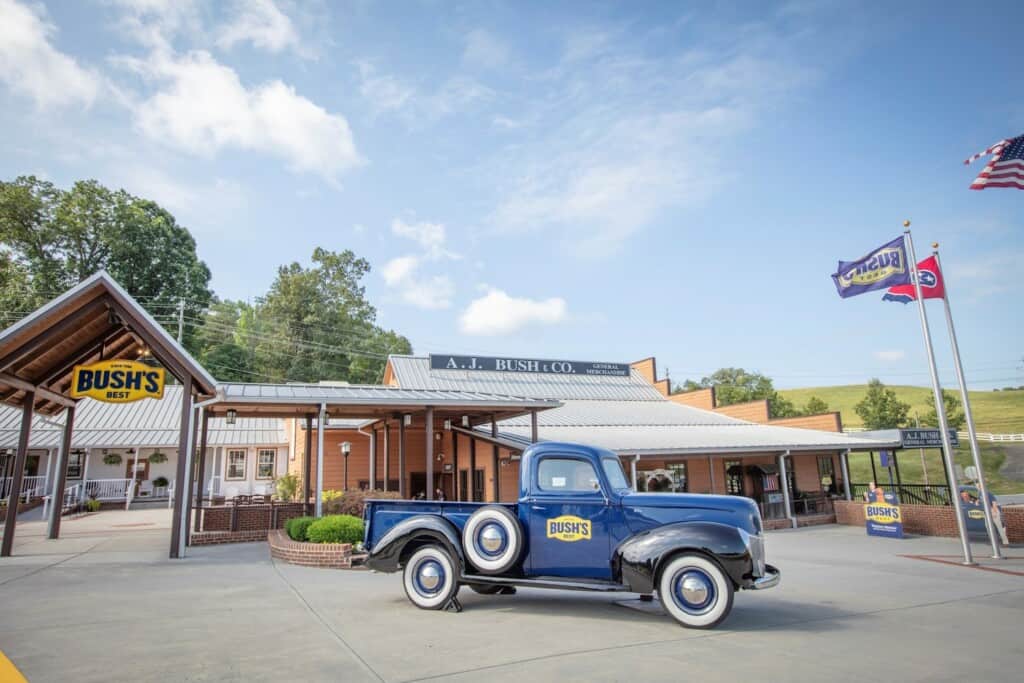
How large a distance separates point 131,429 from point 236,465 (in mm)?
4992

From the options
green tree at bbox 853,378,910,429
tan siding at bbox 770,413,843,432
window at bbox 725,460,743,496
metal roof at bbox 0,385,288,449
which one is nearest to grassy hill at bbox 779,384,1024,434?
green tree at bbox 853,378,910,429

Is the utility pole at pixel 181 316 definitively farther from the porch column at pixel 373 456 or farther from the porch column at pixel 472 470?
the porch column at pixel 472 470

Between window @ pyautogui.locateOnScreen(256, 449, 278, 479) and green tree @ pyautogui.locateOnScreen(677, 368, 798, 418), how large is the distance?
135 ft

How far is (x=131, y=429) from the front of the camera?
2791 centimetres

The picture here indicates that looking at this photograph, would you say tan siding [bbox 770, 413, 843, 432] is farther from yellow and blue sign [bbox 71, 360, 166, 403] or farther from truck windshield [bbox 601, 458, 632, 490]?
yellow and blue sign [bbox 71, 360, 166, 403]

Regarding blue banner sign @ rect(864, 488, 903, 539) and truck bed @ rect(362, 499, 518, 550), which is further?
blue banner sign @ rect(864, 488, 903, 539)

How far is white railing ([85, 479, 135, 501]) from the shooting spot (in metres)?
26.3

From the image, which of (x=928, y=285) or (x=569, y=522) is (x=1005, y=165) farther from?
(x=569, y=522)

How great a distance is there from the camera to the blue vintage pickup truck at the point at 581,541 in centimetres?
645

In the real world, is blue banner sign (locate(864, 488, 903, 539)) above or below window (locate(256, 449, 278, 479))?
below

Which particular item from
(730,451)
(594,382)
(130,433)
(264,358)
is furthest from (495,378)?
(264,358)

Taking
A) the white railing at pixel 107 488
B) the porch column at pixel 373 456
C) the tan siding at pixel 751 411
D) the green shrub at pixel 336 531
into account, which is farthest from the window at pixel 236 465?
the tan siding at pixel 751 411

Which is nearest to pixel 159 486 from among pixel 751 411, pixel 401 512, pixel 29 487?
pixel 29 487

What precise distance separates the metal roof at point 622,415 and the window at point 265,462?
513 inches
